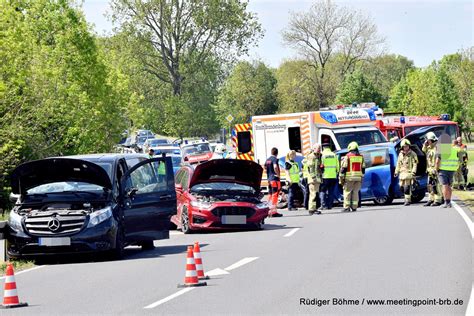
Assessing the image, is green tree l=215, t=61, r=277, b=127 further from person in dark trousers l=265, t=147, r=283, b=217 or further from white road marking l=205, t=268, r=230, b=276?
white road marking l=205, t=268, r=230, b=276

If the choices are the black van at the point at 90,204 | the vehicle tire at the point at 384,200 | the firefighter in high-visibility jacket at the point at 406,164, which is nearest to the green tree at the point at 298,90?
the vehicle tire at the point at 384,200

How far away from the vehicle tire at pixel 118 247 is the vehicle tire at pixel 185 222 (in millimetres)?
5222

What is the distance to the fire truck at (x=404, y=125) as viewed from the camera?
3878 centimetres

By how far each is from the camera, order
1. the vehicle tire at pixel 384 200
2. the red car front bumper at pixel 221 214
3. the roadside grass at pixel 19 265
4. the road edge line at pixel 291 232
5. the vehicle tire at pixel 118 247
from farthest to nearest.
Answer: the vehicle tire at pixel 384 200 < the red car front bumper at pixel 221 214 < the road edge line at pixel 291 232 < the vehicle tire at pixel 118 247 < the roadside grass at pixel 19 265

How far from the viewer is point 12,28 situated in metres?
34.8

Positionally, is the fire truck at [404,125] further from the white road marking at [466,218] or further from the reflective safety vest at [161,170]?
the reflective safety vest at [161,170]

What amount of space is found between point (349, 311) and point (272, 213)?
16.7 m

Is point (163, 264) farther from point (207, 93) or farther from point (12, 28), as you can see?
point (207, 93)

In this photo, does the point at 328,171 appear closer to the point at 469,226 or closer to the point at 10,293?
the point at 469,226

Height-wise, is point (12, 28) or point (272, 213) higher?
point (12, 28)

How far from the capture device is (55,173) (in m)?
18.1

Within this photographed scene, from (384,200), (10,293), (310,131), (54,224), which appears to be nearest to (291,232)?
(54,224)

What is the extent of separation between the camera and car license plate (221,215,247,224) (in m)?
22.3

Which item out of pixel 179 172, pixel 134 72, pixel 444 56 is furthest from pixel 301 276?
pixel 444 56
